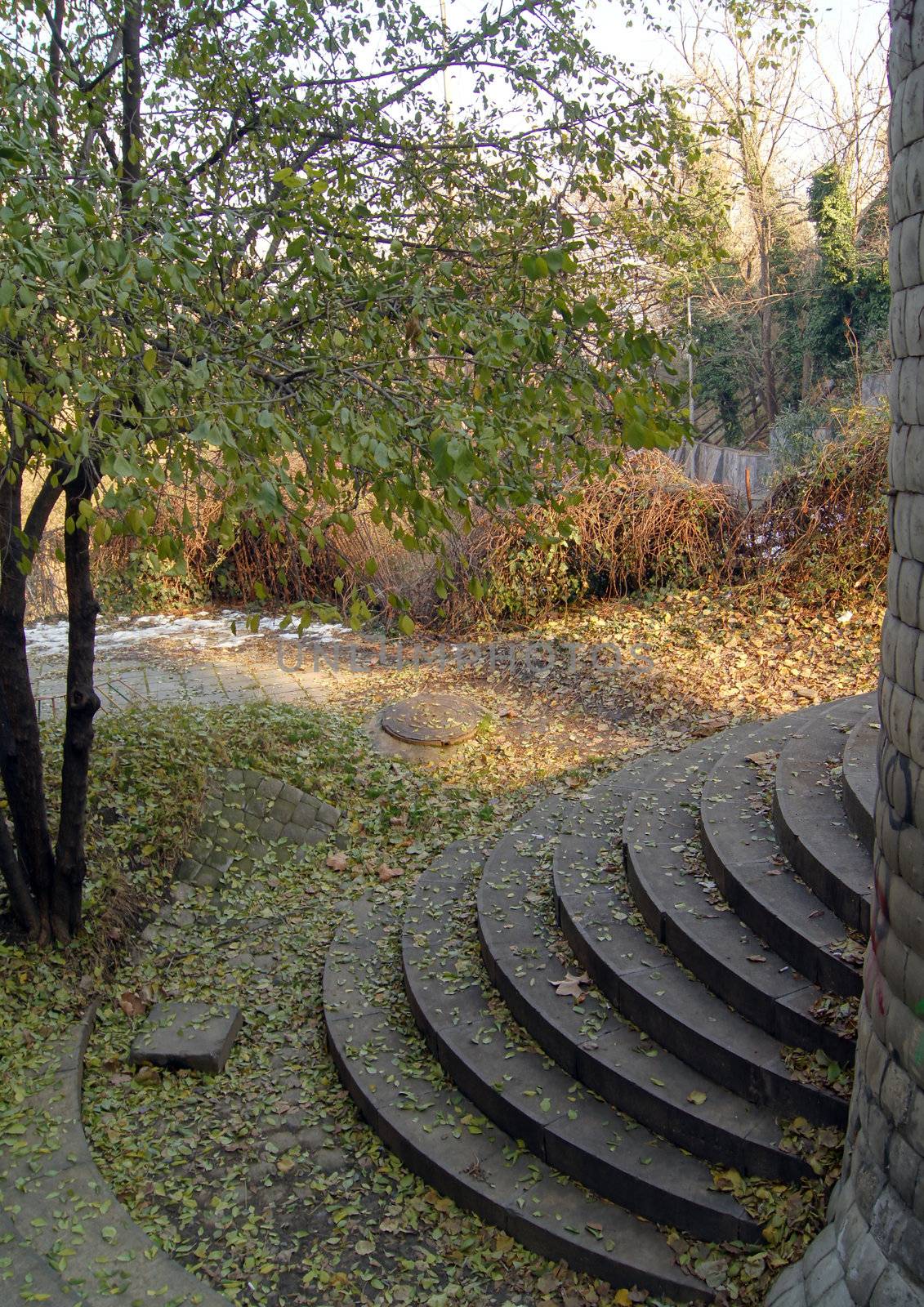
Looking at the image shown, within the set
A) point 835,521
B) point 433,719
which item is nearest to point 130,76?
point 433,719

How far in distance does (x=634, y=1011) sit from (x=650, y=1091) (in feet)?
1.27

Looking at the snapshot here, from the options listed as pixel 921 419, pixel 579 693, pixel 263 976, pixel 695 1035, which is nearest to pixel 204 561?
pixel 579 693

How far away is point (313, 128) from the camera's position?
5.77 m

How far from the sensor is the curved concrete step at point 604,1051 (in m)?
3.29

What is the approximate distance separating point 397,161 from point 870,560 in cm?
563

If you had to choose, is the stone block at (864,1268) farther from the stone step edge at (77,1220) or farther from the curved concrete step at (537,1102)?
the stone step edge at (77,1220)

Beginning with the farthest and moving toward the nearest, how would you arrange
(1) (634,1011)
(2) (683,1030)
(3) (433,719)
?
(3) (433,719), (1) (634,1011), (2) (683,1030)

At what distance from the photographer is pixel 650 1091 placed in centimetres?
351

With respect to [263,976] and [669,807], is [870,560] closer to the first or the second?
[669,807]

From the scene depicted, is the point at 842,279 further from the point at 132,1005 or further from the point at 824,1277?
the point at 824,1277

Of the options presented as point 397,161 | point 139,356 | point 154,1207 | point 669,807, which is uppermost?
point 397,161

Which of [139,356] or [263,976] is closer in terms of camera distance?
[139,356]

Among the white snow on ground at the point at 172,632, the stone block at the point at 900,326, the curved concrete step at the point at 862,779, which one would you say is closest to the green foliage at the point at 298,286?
the stone block at the point at 900,326

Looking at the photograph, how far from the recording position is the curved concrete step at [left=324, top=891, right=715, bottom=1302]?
10.5 ft
